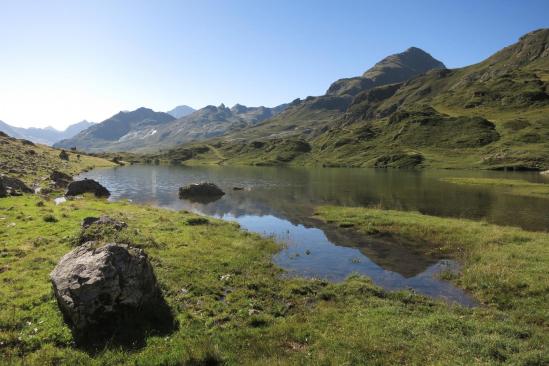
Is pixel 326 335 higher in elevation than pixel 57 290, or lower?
lower

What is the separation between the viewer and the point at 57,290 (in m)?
18.0

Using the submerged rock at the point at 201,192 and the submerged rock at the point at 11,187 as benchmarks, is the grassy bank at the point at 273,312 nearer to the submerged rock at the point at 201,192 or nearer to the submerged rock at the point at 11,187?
the submerged rock at the point at 11,187

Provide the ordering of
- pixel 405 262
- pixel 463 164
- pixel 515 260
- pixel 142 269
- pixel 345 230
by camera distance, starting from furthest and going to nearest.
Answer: pixel 463 164 < pixel 345 230 < pixel 405 262 < pixel 515 260 < pixel 142 269

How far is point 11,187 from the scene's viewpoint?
5869 cm

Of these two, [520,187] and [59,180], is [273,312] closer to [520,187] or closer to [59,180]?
[59,180]

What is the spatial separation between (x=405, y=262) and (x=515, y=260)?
8.66 m

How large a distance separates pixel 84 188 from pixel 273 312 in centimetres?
6595

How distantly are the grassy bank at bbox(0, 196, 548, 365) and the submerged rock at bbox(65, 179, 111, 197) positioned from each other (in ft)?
124

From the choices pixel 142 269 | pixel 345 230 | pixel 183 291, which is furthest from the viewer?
pixel 345 230

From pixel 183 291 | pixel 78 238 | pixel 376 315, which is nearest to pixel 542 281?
pixel 376 315

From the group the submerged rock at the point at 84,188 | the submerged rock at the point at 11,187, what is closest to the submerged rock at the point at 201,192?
the submerged rock at the point at 84,188

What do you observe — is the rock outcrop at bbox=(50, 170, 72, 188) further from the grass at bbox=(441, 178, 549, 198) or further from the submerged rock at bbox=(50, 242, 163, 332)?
the grass at bbox=(441, 178, 549, 198)

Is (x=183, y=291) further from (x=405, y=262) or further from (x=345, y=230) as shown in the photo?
(x=345, y=230)

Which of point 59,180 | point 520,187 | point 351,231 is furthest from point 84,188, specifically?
point 520,187
